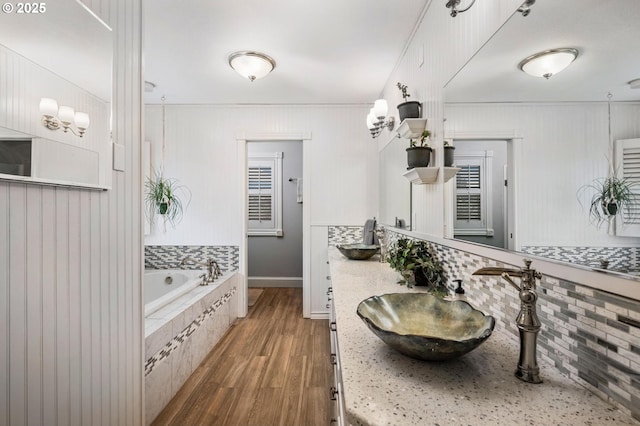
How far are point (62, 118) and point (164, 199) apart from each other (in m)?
2.76

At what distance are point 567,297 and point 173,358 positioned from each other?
2231mm

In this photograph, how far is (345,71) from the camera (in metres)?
2.72

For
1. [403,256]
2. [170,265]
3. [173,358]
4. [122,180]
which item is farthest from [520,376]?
[170,265]

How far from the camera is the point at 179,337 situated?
215 cm

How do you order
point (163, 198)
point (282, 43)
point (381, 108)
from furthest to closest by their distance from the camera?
1. point (163, 198)
2. point (381, 108)
3. point (282, 43)

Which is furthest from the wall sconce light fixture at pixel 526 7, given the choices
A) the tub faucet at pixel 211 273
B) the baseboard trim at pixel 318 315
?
the baseboard trim at pixel 318 315

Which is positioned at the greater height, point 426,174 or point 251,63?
point 251,63

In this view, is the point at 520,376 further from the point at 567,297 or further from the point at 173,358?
the point at 173,358

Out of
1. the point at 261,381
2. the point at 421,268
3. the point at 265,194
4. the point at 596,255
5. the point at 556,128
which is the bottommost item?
the point at 261,381

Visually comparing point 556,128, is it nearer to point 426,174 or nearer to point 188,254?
point 426,174

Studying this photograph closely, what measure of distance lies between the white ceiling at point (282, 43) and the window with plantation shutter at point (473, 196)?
0.87 m

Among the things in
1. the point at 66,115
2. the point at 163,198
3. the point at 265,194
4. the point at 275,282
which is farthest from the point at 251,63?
the point at 275,282

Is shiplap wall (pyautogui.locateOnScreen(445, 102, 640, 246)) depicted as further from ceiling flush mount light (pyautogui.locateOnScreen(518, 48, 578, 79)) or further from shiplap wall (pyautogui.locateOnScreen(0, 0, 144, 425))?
shiplap wall (pyautogui.locateOnScreen(0, 0, 144, 425))

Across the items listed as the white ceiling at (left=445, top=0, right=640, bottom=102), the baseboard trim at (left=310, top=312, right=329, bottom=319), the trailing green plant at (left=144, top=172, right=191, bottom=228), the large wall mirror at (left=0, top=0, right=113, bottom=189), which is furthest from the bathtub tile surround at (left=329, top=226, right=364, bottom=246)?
the large wall mirror at (left=0, top=0, right=113, bottom=189)
